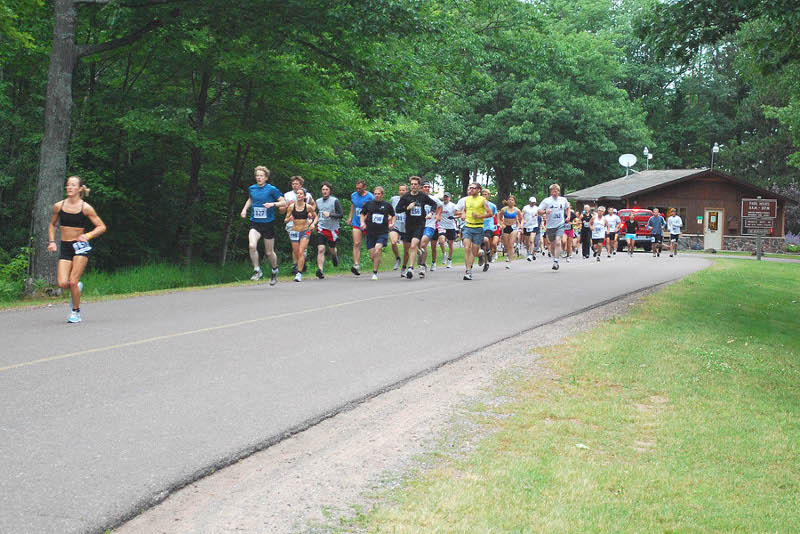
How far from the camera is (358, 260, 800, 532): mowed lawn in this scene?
470 centimetres

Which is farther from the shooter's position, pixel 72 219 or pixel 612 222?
pixel 612 222

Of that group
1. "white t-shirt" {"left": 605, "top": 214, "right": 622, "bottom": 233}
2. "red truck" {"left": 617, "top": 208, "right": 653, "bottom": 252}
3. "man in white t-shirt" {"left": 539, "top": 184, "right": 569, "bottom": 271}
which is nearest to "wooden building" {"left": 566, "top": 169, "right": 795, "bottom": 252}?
"red truck" {"left": 617, "top": 208, "right": 653, "bottom": 252}

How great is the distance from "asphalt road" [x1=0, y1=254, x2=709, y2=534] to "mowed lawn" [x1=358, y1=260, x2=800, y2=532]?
1266mm

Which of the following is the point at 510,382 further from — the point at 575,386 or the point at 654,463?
the point at 654,463

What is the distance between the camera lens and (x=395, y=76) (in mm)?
19797

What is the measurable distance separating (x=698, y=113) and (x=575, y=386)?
75711 millimetres

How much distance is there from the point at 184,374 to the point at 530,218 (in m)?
21.9

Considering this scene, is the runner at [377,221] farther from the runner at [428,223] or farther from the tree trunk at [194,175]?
the tree trunk at [194,175]

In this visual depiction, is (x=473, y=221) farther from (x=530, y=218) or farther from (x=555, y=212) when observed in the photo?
(x=530, y=218)

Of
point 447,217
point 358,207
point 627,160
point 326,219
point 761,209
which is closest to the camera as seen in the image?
point 358,207

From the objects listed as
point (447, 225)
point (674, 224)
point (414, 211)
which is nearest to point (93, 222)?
point (414, 211)

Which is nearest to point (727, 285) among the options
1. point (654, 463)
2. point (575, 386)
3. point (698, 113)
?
point (575, 386)

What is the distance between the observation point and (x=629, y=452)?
19.6ft

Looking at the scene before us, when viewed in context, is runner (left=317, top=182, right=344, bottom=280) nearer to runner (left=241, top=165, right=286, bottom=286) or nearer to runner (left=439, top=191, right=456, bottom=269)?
runner (left=241, top=165, right=286, bottom=286)
